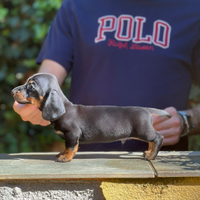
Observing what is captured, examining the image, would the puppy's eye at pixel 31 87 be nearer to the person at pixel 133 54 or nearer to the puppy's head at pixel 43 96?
the puppy's head at pixel 43 96

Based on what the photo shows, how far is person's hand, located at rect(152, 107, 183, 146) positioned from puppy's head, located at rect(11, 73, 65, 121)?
733mm

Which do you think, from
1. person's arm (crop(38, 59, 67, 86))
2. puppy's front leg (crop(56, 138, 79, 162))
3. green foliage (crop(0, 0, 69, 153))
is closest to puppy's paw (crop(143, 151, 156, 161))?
puppy's front leg (crop(56, 138, 79, 162))

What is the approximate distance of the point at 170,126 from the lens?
1.76m

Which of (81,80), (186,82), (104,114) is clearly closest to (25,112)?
(104,114)

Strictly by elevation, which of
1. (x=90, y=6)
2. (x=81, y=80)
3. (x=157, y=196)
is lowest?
(x=157, y=196)

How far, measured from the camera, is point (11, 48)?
2.64 m

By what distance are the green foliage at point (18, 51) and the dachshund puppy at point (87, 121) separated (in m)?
1.43

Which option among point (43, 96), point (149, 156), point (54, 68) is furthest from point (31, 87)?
point (54, 68)

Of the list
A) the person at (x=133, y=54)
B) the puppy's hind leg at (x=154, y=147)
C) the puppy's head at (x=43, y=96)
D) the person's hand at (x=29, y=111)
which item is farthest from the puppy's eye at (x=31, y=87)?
the person at (x=133, y=54)

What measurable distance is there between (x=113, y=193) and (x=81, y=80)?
107 cm

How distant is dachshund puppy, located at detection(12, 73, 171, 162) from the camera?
124 cm

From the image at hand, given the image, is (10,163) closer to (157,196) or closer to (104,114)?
(104,114)

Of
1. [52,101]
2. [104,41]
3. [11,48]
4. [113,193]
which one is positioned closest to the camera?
[113,193]

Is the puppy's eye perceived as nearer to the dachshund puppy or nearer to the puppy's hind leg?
the dachshund puppy
